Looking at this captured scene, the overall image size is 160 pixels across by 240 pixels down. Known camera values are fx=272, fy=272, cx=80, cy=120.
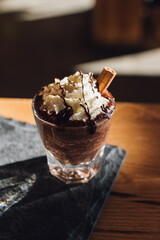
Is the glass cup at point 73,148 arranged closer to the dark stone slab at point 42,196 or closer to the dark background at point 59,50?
the dark stone slab at point 42,196

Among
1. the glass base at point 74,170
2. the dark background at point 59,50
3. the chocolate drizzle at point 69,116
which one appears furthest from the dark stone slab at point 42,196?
the dark background at point 59,50

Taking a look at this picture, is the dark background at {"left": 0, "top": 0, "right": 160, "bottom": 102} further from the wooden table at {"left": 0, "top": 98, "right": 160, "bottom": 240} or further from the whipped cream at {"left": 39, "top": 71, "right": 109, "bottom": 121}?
the whipped cream at {"left": 39, "top": 71, "right": 109, "bottom": 121}

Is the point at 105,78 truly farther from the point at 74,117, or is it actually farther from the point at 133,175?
the point at 133,175

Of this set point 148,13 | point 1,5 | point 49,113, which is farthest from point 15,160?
point 1,5

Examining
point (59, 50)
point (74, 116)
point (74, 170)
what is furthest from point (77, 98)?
point (59, 50)

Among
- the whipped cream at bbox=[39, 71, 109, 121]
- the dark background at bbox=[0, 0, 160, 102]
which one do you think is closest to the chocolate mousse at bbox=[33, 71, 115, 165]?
the whipped cream at bbox=[39, 71, 109, 121]
